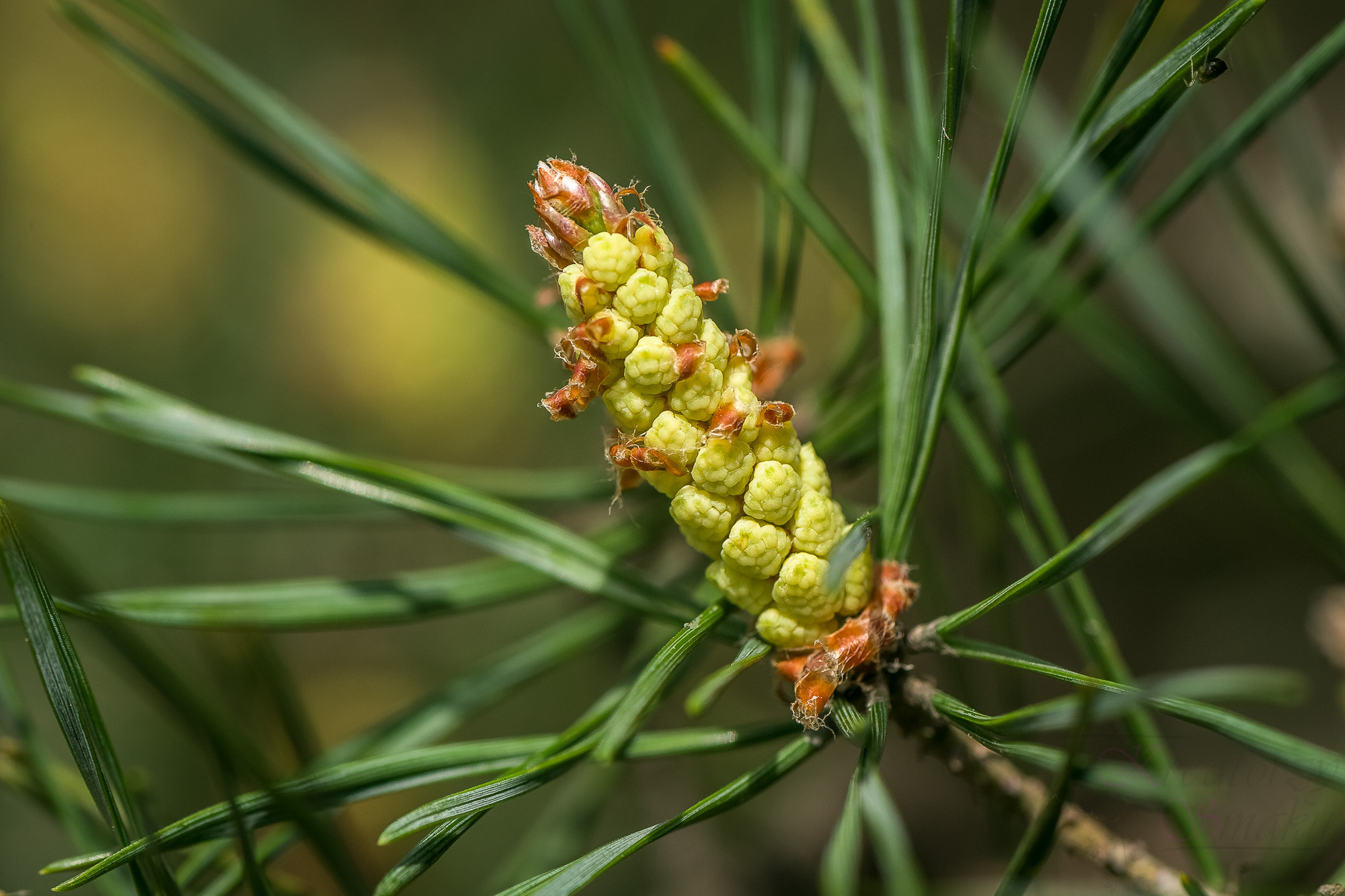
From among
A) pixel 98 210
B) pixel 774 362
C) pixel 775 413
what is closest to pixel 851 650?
pixel 775 413

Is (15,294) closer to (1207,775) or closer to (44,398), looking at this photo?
(44,398)

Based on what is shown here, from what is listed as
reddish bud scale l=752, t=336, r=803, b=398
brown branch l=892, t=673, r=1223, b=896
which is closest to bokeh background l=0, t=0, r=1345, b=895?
reddish bud scale l=752, t=336, r=803, b=398

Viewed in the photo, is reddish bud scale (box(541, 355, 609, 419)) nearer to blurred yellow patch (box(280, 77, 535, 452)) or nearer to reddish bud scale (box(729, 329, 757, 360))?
reddish bud scale (box(729, 329, 757, 360))

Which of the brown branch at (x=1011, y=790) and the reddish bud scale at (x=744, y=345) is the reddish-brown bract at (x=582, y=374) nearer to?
the reddish bud scale at (x=744, y=345)

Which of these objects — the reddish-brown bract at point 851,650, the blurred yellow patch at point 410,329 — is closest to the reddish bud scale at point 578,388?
the reddish-brown bract at point 851,650

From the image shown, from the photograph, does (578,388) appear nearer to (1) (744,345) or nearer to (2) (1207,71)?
(1) (744,345)

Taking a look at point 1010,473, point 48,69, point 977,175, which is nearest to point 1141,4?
point 1010,473
